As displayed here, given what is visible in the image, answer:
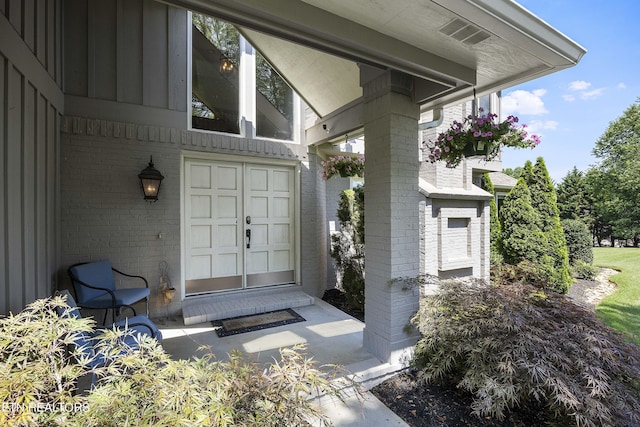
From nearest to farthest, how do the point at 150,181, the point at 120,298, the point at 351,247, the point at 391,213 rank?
the point at 391,213 → the point at 120,298 → the point at 150,181 → the point at 351,247

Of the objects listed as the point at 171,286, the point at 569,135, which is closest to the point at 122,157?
the point at 171,286

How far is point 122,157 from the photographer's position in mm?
3932

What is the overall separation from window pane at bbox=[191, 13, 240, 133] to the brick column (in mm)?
2678

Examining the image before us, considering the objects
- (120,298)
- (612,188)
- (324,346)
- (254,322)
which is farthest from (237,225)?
(612,188)

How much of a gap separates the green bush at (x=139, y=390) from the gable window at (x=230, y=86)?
383 cm

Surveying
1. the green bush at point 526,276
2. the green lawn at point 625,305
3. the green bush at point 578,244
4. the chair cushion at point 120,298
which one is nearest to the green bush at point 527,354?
the green bush at point 526,276

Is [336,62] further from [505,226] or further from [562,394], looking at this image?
[505,226]

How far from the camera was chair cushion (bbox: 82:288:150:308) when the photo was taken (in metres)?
3.28

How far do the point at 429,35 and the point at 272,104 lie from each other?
135 inches

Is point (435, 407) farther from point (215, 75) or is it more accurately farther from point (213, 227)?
point (215, 75)

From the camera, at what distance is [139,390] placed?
45.9 inches

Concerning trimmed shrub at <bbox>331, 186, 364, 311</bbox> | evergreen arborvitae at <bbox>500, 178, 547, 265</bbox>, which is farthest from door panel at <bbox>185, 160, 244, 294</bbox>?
evergreen arborvitae at <bbox>500, 178, 547, 265</bbox>

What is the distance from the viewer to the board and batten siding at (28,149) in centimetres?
203

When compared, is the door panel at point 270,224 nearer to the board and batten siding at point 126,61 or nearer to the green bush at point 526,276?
the board and batten siding at point 126,61
